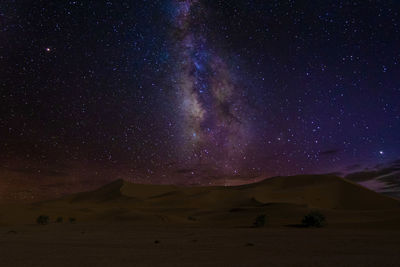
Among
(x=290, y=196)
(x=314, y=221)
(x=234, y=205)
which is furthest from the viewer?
(x=290, y=196)

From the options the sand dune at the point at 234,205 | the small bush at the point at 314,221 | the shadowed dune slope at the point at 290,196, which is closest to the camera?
the small bush at the point at 314,221

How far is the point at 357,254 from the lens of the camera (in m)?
8.20

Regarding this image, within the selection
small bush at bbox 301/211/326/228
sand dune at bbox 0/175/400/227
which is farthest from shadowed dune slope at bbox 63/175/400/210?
small bush at bbox 301/211/326/228

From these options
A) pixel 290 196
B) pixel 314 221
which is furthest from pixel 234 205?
pixel 314 221

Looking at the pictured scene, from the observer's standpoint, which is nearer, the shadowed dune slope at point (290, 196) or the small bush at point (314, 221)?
the small bush at point (314, 221)

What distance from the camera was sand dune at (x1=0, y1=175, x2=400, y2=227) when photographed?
27217 millimetres

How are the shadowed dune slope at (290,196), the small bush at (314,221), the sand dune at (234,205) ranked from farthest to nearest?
1. the shadowed dune slope at (290,196)
2. the sand dune at (234,205)
3. the small bush at (314,221)

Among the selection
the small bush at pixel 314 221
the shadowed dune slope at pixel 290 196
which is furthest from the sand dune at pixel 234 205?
the small bush at pixel 314 221

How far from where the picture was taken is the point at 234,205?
1667 inches

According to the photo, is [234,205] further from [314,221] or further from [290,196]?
[314,221]

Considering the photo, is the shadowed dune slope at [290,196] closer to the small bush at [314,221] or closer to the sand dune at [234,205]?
the sand dune at [234,205]

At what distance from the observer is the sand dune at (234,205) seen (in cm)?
2722

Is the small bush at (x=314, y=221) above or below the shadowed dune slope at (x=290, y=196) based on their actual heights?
below

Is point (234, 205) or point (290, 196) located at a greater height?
point (290, 196)
